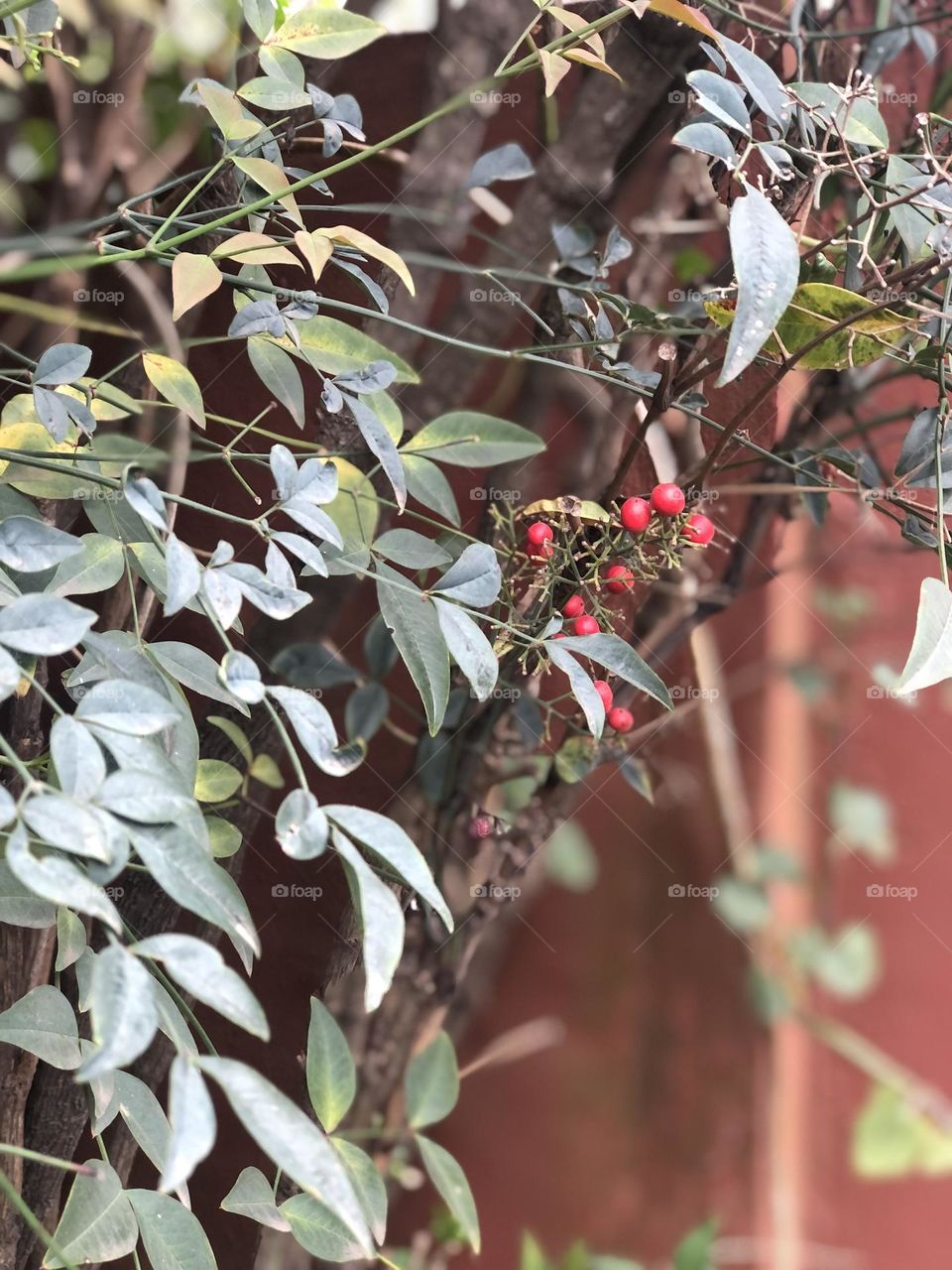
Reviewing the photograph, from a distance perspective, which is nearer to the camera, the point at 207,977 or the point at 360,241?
the point at 207,977

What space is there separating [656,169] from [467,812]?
634 millimetres

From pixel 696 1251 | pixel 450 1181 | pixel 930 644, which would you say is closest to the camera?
pixel 930 644

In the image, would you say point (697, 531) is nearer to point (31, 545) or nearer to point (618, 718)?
point (618, 718)

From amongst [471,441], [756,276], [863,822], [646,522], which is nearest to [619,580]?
[646,522]

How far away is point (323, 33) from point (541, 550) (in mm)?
316

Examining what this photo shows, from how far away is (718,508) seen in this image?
938mm

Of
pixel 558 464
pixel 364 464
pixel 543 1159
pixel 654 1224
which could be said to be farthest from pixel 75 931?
pixel 654 1224

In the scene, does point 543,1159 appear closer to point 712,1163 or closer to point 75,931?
point 712,1163

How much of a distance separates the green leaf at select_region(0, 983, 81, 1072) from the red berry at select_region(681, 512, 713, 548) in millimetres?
414

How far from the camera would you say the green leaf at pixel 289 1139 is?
0.29 m

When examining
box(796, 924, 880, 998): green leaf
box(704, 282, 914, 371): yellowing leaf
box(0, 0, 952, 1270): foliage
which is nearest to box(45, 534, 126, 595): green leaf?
box(0, 0, 952, 1270): foliage

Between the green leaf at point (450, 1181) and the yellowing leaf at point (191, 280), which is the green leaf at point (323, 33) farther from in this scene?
the green leaf at point (450, 1181)

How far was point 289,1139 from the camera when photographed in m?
0.29

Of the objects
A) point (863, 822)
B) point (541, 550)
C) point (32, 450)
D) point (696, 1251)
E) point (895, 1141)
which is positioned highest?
point (32, 450)
